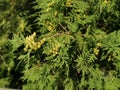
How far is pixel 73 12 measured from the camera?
393 cm

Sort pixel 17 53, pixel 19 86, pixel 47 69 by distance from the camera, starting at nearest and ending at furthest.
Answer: pixel 47 69 → pixel 17 53 → pixel 19 86

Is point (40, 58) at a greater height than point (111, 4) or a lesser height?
lesser

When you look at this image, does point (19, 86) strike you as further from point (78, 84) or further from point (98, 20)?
point (98, 20)

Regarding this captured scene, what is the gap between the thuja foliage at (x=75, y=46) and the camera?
3717mm

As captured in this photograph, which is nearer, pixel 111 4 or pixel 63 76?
pixel 111 4

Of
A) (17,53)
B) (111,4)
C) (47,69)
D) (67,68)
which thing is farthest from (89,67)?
(17,53)

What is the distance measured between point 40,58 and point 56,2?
0.86 m

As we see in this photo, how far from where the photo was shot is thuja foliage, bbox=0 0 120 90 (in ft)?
12.2

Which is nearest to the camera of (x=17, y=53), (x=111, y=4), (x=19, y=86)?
(x=111, y=4)

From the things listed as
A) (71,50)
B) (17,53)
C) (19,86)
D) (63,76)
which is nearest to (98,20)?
(71,50)

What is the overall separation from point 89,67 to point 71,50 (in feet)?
1.15

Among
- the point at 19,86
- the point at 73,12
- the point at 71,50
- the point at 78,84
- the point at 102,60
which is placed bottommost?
the point at 19,86

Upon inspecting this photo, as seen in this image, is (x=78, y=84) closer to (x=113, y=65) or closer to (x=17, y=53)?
Answer: (x=113, y=65)

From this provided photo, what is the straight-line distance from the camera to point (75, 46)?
12.4 ft
